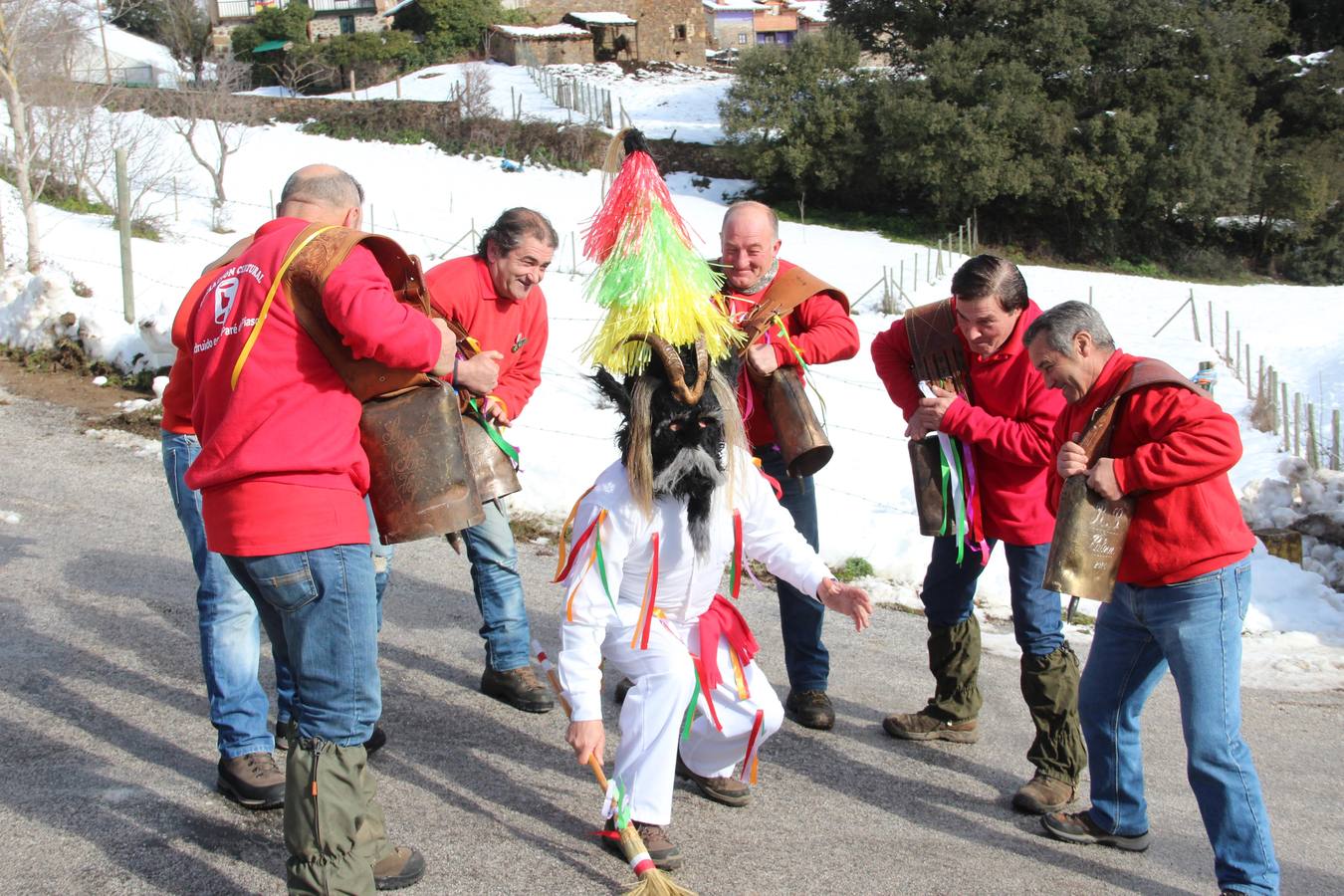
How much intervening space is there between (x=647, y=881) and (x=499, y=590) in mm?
1622

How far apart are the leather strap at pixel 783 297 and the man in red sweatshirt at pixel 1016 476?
0.55 metres

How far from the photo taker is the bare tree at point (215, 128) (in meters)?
23.4

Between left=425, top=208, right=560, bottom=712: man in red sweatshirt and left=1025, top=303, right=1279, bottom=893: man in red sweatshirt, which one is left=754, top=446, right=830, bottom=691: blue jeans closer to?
left=425, top=208, right=560, bottom=712: man in red sweatshirt

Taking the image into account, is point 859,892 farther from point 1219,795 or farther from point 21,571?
point 21,571

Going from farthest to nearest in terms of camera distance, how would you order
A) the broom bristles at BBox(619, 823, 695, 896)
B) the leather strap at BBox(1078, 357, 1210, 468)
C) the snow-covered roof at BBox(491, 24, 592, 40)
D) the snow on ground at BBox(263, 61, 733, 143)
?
the snow-covered roof at BBox(491, 24, 592, 40) < the snow on ground at BBox(263, 61, 733, 143) < the leather strap at BBox(1078, 357, 1210, 468) < the broom bristles at BBox(619, 823, 695, 896)

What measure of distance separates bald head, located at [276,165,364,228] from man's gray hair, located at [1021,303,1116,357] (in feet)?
6.86

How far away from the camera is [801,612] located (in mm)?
4574

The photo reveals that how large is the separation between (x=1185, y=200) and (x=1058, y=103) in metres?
4.60

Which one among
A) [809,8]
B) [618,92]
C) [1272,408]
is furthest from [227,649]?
[809,8]

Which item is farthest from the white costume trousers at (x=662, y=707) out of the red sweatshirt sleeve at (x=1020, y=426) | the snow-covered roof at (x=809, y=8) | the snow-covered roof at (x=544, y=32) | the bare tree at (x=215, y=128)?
the snow-covered roof at (x=809, y=8)

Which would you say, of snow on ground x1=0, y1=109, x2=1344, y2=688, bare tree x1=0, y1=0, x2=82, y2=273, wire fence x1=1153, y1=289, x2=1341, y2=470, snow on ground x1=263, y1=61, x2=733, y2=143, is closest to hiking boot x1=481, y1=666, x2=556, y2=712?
snow on ground x1=0, y1=109, x2=1344, y2=688

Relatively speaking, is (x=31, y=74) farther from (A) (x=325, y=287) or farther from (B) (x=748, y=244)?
(A) (x=325, y=287)

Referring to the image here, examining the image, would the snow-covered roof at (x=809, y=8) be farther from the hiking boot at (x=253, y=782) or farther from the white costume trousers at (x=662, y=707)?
the hiking boot at (x=253, y=782)

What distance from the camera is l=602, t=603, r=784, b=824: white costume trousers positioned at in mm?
3451
